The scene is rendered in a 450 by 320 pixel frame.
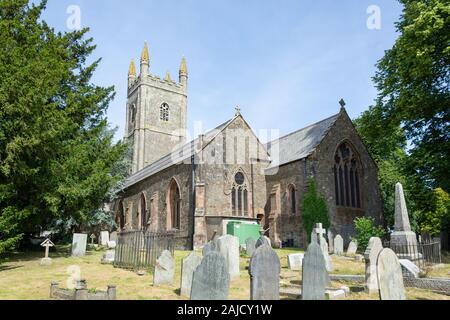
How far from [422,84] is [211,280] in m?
17.5

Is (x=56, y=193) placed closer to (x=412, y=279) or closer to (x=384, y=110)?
(x=412, y=279)

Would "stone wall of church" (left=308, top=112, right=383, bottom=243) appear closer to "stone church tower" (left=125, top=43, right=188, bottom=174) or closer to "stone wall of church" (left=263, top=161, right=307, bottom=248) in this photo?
"stone wall of church" (left=263, top=161, right=307, bottom=248)

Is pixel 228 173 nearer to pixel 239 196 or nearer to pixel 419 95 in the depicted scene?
pixel 239 196

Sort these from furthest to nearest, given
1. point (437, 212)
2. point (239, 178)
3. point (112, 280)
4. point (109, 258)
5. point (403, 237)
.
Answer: point (239, 178)
point (437, 212)
point (109, 258)
point (403, 237)
point (112, 280)

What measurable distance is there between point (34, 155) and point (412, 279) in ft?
49.0

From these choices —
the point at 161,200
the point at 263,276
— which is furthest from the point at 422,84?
the point at 161,200

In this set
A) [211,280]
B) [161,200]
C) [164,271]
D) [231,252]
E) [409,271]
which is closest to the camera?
[211,280]

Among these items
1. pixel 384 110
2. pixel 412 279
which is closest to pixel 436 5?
pixel 384 110

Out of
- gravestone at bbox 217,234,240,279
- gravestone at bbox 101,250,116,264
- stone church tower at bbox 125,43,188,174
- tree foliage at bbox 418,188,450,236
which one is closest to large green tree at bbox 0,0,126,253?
gravestone at bbox 101,250,116,264

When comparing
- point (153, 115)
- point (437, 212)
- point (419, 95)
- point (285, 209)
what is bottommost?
point (437, 212)

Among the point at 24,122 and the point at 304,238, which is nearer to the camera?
the point at 24,122

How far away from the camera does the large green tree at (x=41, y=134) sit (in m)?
14.8

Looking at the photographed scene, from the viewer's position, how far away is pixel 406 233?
1512 cm

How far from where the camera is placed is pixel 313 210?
23.8m
